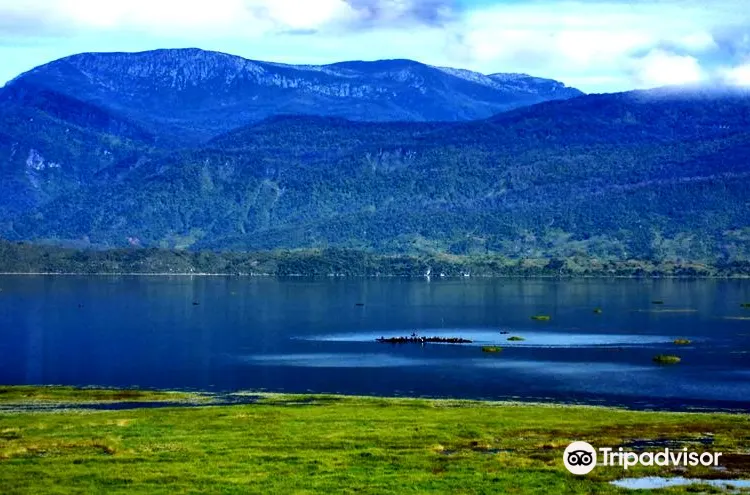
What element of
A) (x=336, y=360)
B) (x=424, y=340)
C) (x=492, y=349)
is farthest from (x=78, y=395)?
(x=424, y=340)

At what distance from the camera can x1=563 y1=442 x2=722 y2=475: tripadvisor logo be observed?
199 feet

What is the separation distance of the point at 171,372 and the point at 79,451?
74536mm

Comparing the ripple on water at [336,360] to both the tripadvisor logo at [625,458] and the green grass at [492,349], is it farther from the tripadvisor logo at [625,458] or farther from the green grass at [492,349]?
the tripadvisor logo at [625,458]

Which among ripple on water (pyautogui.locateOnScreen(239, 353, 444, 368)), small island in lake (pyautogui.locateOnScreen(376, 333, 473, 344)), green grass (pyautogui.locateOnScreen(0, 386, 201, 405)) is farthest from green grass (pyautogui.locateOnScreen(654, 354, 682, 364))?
green grass (pyautogui.locateOnScreen(0, 386, 201, 405))

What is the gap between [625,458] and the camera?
63000mm

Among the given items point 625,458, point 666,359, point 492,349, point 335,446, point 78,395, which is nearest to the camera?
point 625,458

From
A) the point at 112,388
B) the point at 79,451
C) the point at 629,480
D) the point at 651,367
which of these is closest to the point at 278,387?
the point at 112,388

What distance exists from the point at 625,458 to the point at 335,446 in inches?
652

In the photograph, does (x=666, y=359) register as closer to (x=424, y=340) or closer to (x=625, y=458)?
(x=424, y=340)

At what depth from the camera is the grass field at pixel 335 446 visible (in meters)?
57.0

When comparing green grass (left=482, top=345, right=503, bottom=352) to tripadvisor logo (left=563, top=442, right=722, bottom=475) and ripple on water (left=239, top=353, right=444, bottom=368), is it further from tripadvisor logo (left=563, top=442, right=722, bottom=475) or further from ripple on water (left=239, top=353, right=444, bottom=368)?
tripadvisor logo (left=563, top=442, right=722, bottom=475)

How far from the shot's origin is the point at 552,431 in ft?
246

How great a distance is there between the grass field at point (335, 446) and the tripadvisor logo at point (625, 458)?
743 millimetres

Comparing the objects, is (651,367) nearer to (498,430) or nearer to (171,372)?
(171,372)
